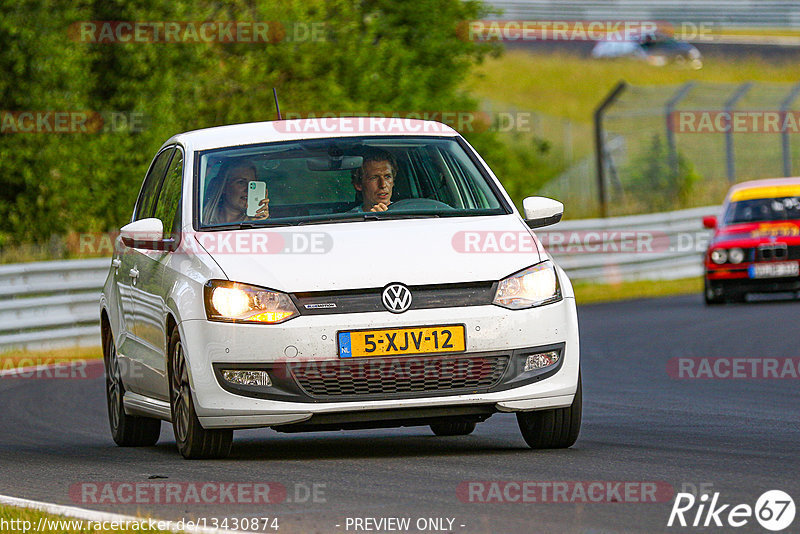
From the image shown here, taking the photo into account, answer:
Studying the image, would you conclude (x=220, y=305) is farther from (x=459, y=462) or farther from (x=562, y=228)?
(x=562, y=228)

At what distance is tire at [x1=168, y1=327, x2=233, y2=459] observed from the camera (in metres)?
8.48

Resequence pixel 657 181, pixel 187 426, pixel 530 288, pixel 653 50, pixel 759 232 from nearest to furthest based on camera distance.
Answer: pixel 530 288, pixel 187 426, pixel 759 232, pixel 657 181, pixel 653 50

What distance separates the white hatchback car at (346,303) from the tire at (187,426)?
13mm

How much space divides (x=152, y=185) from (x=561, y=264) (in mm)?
17676

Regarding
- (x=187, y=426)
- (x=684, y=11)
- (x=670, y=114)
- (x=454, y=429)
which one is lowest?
(x=684, y=11)

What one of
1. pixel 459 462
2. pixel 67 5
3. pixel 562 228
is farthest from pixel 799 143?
pixel 459 462

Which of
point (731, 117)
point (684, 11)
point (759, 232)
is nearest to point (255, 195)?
point (759, 232)

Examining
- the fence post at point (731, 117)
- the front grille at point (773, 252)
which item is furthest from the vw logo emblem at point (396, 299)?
the fence post at point (731, 117)

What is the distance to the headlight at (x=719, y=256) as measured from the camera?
23.0 meters

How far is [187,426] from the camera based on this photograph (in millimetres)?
8578

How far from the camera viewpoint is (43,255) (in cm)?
2228

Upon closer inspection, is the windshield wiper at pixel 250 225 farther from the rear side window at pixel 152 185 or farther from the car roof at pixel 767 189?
the car roof at pixel 767 189

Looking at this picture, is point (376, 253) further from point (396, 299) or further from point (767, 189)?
point (767, 189)

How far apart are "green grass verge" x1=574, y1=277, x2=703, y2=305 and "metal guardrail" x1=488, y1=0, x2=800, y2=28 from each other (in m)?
30.3
